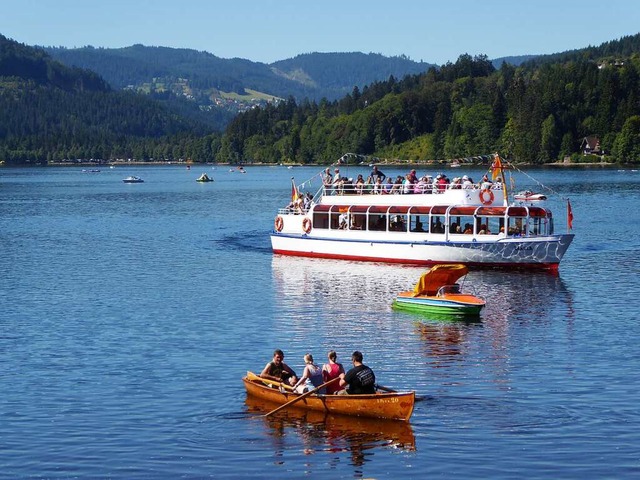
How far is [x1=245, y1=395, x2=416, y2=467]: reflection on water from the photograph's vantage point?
34.6 metres

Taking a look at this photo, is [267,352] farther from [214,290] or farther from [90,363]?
[214,290]

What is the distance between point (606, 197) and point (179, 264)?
92076mm

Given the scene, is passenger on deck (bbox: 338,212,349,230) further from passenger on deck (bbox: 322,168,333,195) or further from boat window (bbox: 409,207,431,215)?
boat window (bbox: 409,207,431,215)

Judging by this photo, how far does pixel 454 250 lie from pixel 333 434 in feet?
132

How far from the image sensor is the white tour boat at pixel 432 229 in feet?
241

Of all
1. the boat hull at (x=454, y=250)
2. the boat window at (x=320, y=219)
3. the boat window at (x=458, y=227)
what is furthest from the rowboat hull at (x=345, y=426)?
the boat window at (x=320, y=219)

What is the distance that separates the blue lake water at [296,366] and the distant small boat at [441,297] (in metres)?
0.81

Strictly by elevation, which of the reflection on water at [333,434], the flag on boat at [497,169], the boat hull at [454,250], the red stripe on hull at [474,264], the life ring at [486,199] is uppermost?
the flag on boat at [497,169]

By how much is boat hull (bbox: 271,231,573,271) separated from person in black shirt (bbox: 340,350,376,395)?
37.9 metres

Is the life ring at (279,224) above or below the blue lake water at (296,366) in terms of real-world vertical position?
above

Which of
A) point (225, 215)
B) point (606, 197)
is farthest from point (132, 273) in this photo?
point (606, 197)

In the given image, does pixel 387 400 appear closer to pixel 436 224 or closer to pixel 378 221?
pixel 436 224

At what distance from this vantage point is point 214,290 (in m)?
69.1

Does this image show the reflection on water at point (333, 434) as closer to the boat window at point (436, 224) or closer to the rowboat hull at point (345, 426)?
the rowboat hull at point (345, 426)
